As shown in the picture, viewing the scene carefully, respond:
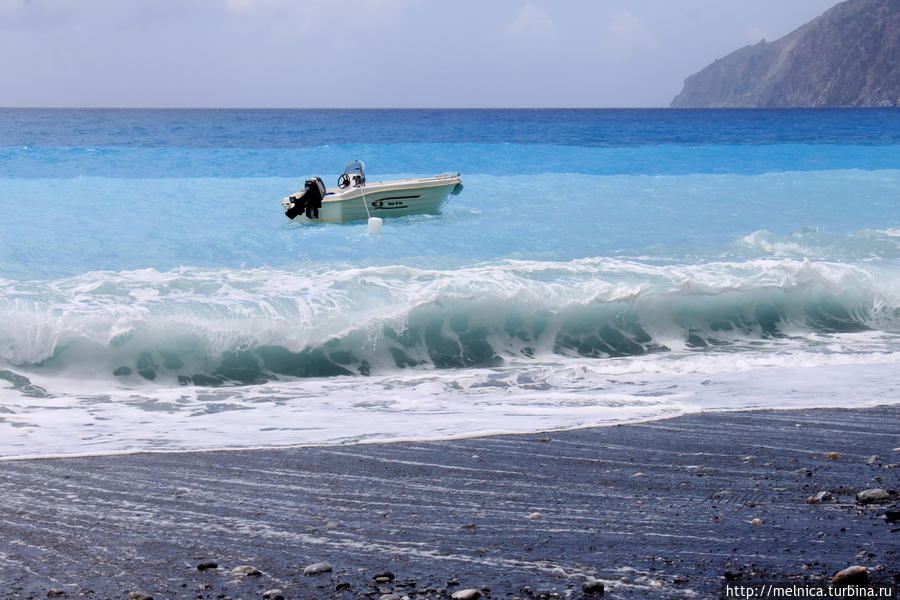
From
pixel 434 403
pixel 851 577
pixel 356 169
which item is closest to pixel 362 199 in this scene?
pixel 356 169

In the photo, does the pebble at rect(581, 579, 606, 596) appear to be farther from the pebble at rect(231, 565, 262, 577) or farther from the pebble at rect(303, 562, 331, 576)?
the pebble at rect(231, 565, 262, 577)

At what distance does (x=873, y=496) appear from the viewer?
4633 millimetres

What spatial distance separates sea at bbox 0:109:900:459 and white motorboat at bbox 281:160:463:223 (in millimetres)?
449

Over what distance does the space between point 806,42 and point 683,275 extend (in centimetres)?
18395

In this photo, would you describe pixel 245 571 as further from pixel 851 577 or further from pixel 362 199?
pixel 362 199

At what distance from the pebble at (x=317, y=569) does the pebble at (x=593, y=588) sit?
42.2 inches

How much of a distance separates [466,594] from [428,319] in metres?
6.67

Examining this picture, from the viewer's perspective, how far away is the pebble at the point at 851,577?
3.59m

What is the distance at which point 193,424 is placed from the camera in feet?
22.3

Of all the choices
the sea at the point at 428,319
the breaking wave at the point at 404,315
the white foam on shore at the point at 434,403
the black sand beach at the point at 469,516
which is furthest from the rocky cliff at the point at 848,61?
the black sand beach at the point at 469,516

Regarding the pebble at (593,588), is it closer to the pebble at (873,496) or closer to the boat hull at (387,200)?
the pebble at (873,496)

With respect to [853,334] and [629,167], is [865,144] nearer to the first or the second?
[629,167]

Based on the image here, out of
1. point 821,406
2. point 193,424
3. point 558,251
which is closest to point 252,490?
point 193,424

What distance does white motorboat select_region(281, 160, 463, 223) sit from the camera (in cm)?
1842
